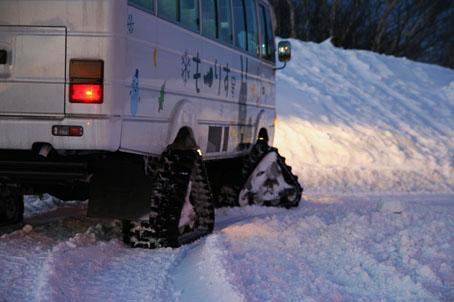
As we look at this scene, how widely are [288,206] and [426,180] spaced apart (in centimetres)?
515

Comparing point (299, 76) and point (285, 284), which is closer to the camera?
point (285, 284)

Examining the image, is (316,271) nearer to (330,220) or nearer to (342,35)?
(330,220)

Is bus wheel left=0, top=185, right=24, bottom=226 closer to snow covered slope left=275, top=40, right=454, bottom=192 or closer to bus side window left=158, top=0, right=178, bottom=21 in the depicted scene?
bus side window left=158, top=0, right=178, bottom=21

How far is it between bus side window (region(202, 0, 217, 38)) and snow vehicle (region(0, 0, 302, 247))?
1 centimetres

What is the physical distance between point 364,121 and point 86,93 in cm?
1425

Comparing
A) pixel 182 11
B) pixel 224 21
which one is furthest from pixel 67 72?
pixel 224 21

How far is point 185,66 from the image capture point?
7320 millimetres

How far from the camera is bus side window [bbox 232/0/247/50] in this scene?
9.43 m

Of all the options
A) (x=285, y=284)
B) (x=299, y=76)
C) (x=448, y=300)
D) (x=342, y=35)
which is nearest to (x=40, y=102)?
(x=285, y=284)

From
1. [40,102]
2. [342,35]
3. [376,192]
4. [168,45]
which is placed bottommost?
[376,192]

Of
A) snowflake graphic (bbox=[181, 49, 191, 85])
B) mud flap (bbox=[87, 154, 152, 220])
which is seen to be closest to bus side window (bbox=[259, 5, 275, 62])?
snowflake graphic (bbox=[181, 49, 191, 85])

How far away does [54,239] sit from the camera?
698 cm

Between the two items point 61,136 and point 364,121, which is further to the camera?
point 364,121

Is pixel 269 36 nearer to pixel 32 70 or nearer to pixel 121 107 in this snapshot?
pixel 121 107
